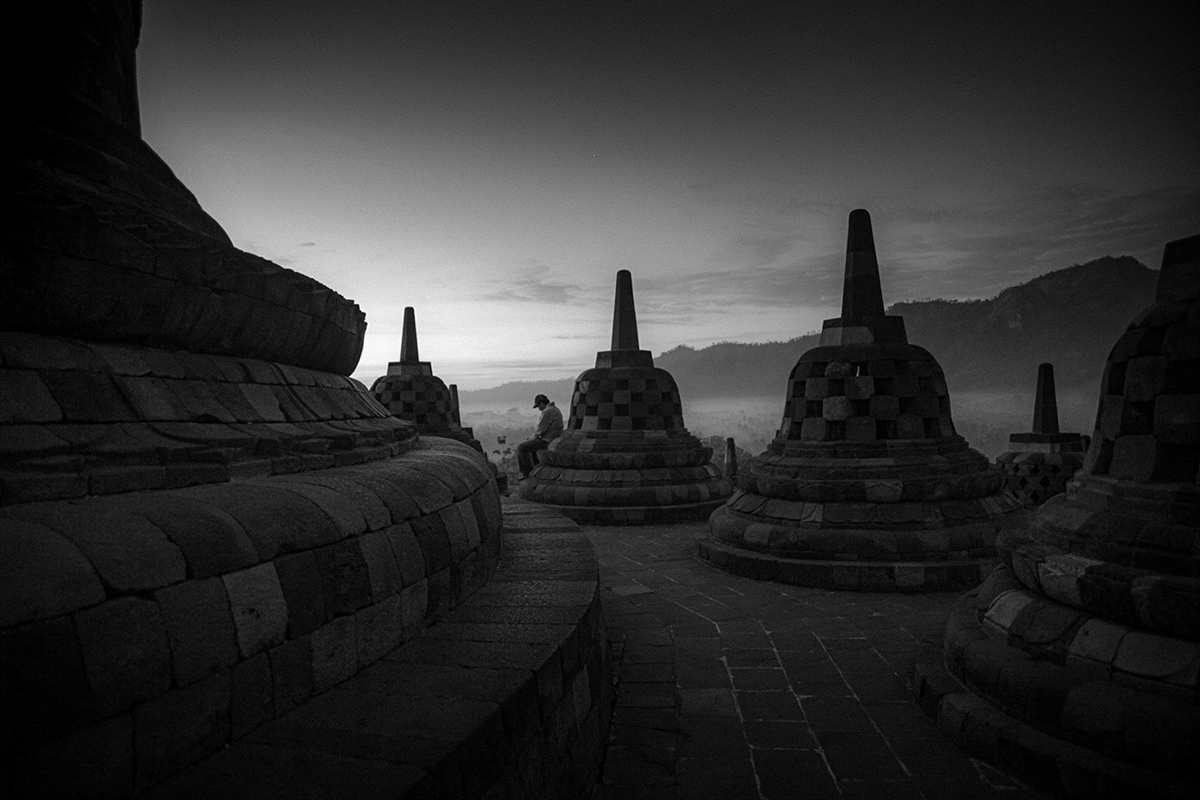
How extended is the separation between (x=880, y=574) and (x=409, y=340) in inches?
485

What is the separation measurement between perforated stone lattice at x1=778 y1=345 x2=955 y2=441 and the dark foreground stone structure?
4094mm

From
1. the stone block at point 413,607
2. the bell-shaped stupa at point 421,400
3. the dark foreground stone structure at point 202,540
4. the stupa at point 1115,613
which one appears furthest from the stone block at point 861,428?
the bell-shaped stupa at point 421,400

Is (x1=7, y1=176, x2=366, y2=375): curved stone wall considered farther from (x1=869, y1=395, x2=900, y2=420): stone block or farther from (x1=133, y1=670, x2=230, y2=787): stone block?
(x1=869, y1=395, x2=900, y2=420): stone block

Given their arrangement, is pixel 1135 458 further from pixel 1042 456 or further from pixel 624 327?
pixel 1042 456

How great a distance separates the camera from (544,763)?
249cm

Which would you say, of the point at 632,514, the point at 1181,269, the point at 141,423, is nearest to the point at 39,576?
the point at 141,423

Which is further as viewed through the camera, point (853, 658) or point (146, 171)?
point (853, 658)

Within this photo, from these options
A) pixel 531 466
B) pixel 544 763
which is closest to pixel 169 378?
pixel 544 763

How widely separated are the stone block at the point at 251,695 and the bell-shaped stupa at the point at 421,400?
40.3ft

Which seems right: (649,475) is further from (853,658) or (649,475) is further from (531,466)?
(853,658)

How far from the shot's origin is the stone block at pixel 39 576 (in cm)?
152

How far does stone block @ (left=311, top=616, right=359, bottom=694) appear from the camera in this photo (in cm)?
224

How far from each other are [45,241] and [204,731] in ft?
5.85

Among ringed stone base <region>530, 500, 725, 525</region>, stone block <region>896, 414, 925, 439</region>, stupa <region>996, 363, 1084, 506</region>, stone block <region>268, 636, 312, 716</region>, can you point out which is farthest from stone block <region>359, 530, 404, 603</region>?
stupa <region>996, 363, 1084, 506</region>
